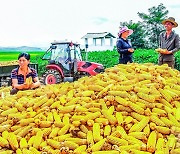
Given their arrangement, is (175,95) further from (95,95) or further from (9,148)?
(9,148)

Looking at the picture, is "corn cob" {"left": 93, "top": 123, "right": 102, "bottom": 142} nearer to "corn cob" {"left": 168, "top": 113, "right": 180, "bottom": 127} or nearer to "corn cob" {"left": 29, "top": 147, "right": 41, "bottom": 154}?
"corn cob" {"left": 29, "top": 147, "right": 41, "bottom": 154}

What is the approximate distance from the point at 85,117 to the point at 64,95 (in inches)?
30.5

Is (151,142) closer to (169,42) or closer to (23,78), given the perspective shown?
(23,78)

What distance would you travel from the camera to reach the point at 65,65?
44.8 ft

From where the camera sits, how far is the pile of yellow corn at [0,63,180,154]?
14.6ft

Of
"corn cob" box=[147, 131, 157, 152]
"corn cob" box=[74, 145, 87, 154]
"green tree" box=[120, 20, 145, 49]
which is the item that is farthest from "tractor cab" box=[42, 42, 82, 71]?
"green tree" box=[120, 20, 145, 49]

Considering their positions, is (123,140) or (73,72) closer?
(123,140)

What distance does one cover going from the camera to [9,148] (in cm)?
471

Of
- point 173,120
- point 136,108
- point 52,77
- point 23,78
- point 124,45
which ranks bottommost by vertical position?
point 52,77

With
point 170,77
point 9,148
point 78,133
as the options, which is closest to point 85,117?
point 78,133

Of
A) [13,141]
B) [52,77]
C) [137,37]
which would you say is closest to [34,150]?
[13,141]

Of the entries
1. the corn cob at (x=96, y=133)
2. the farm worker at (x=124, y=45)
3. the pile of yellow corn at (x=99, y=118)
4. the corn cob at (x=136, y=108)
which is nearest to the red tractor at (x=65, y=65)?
the farm worker at (x=124, y=45)

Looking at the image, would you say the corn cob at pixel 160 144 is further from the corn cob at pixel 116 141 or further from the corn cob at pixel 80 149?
the corn cob at pixel 80 149

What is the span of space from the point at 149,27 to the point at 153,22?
645mm
